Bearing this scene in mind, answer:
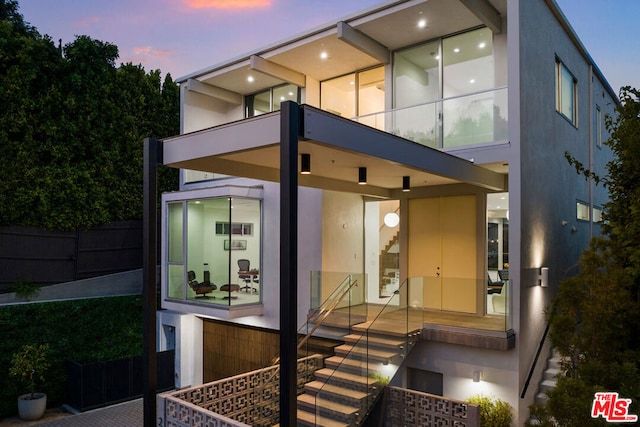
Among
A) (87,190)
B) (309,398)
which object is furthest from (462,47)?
(87,190)

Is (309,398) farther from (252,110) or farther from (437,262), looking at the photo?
(252,110)

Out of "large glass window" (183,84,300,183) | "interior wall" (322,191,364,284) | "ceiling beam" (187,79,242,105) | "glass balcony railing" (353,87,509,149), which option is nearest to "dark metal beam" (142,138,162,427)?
"interior wall" (322,191,364,284)

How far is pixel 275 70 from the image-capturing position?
13086 millimetres

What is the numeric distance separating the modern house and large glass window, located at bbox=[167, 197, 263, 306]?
0.05 metres

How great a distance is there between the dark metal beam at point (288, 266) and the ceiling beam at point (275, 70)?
7.94 metres

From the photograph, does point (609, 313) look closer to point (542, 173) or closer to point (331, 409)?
point (331, 409)

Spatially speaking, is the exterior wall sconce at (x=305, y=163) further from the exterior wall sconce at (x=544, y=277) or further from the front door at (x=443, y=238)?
the exterior wall sconce at (x=544, y=277)

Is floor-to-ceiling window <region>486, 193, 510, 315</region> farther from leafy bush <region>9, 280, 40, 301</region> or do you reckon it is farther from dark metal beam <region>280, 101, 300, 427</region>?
leafy bush <region>9, 280, 40, 301</region>

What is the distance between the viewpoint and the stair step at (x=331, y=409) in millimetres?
7273

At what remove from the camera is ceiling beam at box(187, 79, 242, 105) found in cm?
1495

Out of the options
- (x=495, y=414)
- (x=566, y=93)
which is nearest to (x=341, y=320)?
(x=495, y=414)

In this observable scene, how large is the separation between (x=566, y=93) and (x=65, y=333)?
15592 mm

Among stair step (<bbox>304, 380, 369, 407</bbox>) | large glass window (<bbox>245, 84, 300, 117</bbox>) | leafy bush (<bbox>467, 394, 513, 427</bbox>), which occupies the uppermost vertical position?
large glass window (<bbox>245, 84, 300, 117</bbox>)

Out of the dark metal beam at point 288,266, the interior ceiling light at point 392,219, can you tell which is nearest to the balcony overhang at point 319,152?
→ the dark metal beam at point 288,266
